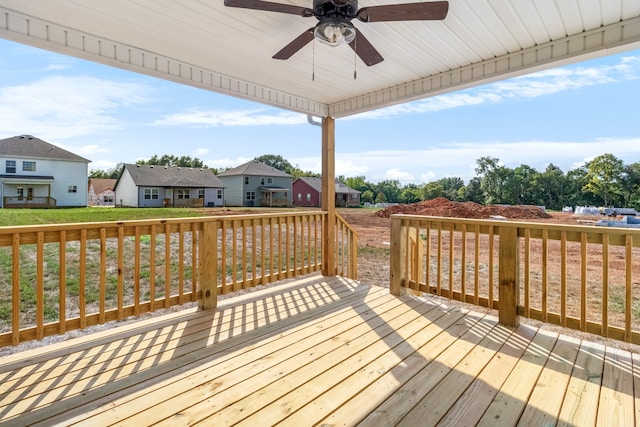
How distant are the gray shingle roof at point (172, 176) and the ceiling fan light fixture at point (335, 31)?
7.93 feet

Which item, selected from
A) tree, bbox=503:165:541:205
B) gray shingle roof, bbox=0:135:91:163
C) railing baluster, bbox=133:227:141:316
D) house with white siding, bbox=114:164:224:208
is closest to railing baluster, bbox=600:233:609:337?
tree, bbox=503:165:541:205

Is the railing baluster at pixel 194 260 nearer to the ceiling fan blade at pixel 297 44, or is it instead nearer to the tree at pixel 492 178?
the ceiling fan blade at pixel 297 44

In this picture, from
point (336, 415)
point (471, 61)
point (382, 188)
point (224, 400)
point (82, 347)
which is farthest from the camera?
point (382, 188)

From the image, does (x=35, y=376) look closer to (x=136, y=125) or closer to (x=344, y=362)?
(x=344, y=362)

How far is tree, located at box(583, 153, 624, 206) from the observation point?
10.6ft

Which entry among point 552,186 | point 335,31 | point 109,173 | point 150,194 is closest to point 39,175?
point 109,173

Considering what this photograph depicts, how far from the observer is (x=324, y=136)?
4.68m

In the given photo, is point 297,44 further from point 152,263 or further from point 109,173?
point 109,173

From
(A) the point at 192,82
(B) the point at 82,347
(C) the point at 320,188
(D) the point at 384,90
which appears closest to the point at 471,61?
(D) the point at 384,90

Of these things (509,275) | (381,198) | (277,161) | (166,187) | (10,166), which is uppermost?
(277,161)

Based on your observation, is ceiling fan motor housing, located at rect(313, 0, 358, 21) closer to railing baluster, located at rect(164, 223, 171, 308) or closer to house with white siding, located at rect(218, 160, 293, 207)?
railing baluster, located at rect(164, 223, 171, 308)

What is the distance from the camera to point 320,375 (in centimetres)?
201

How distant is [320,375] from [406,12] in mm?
2278

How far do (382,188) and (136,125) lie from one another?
3521 mm
